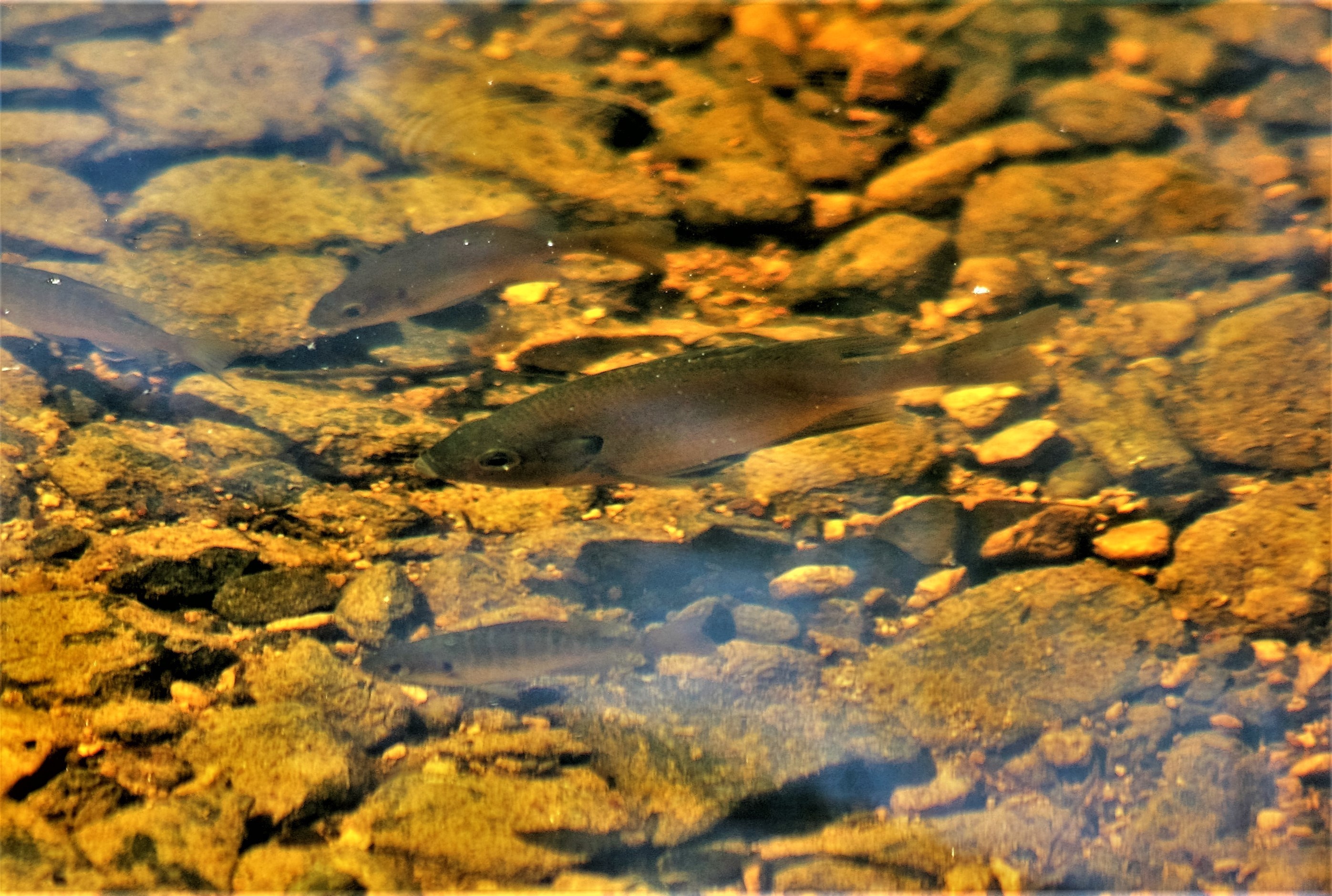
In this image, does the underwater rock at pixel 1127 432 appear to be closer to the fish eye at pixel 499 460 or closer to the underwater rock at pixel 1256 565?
the underwater rock at pixel 1256 565

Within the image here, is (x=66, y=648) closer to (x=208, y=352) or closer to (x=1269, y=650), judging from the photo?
(x=208, y=352)

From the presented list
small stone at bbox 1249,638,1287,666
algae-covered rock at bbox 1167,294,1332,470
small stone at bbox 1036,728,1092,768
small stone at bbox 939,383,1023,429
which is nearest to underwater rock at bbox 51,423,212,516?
small stone at bbox 939,383,1023,429

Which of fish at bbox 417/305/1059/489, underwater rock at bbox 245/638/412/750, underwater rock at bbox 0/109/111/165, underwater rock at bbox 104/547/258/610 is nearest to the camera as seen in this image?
underwater rock at bbox 245/638/412/750

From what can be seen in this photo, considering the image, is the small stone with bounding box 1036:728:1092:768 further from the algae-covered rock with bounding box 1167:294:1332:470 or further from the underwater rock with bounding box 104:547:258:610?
the underwater rock with bounding box 104:547:258:610

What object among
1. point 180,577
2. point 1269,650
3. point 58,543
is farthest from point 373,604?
point 1269,650

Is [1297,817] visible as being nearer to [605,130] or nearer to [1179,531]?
[1179,531]

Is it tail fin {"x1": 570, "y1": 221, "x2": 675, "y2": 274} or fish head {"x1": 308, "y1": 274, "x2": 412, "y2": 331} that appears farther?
tail fin {"x1": 570, "y1": 221, "x2": 675, "y2": 274}

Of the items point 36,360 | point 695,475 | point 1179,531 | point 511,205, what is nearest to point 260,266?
point 36,360

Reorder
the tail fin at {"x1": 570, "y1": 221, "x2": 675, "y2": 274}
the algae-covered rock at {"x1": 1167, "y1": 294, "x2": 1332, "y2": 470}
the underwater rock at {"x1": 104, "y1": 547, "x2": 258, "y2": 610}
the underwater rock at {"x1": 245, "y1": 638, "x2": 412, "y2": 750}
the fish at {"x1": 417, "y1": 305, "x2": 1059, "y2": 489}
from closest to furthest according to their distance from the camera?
the underwater rock at {"x1": 245, "y1": 638, "x2": 412, "y2": 750} < the fish at {"x1": 417, "y1": 305, "x2": 1059, "y2": 489} < the underwater rock at {"x1": 104, "y1": 547, "x2": 258, "y2": 610} < the algae-covered rock at {"x1": 1167, "y1": 294, "x2": 1332, "y2": 470} < the tail fin at {"x1": 570, "y1": 221, "x2": 675, "y2": 274}
